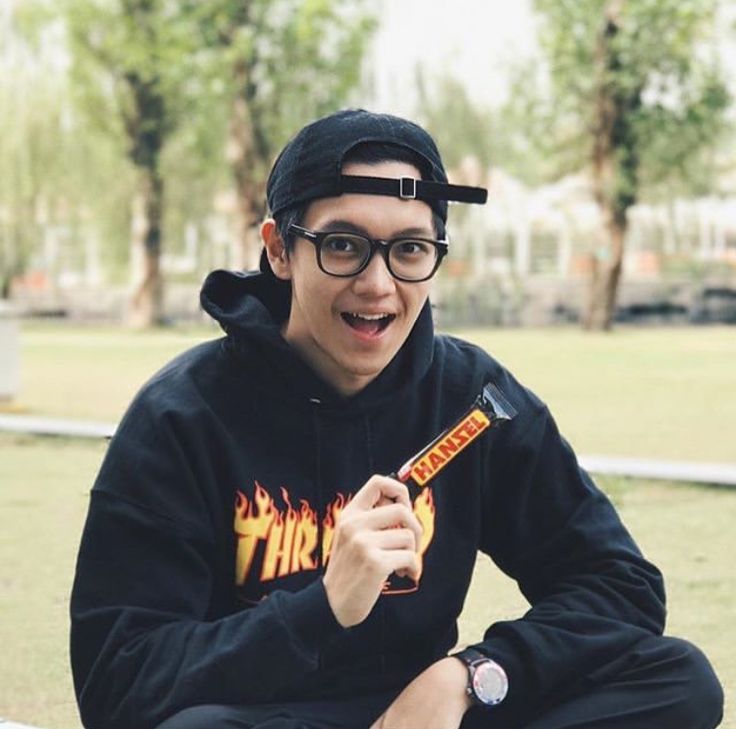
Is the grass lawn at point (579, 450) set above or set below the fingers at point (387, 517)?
below

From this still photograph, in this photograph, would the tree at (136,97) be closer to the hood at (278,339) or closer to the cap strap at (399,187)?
the hood at (278,339)

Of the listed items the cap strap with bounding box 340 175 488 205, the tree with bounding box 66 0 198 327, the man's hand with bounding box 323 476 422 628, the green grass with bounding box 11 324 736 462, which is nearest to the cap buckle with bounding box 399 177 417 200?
the cap strap with bounding box 340 175 488 205

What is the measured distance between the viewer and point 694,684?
250 centimetres

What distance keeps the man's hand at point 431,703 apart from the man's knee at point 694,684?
36cm

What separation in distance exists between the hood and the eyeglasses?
0.17 m

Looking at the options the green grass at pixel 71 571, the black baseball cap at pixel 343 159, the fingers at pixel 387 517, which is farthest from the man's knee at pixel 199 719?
the green grass at pixel 71 571

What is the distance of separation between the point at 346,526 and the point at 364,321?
1.21 feet

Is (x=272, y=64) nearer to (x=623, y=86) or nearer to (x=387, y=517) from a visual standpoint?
(x=623, y=86)

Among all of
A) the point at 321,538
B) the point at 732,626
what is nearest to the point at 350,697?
the point at 321,538

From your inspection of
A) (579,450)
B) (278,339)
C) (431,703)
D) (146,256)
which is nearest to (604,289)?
(146,256)

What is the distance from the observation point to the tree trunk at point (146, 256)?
37.8 meters

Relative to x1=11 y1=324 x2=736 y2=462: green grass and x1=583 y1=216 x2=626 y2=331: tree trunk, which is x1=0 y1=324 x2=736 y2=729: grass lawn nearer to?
x1=11 y1=324 x2=736 y2=462: green grass

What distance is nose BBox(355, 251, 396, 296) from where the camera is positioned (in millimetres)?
2326

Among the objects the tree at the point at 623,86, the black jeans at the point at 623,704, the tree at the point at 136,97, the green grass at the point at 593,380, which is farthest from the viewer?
the tree at the point at 136,97
